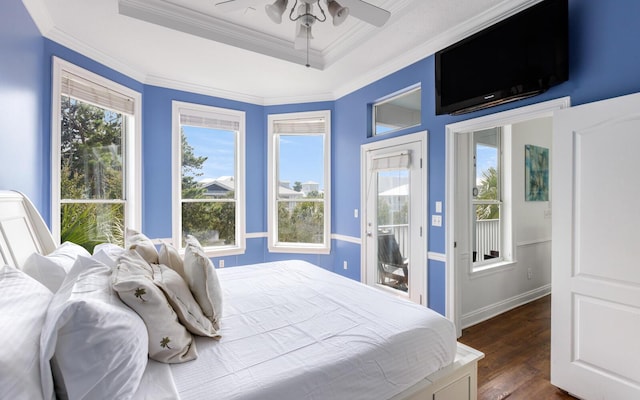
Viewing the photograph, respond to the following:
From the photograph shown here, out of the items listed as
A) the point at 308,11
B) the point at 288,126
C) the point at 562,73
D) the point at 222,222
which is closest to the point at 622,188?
the point at 562,73

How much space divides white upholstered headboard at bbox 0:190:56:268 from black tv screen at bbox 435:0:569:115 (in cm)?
316

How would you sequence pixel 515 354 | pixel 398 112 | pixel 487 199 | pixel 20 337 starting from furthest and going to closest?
pixel 487 199, pixel 398 112, pixel 515 354, pixel 20 337

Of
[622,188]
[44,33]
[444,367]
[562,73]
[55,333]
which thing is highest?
[44,33]

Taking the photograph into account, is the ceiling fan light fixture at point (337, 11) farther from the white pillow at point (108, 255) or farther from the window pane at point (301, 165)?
the window pane at point (301, 165)

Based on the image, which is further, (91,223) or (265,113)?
(265,113)

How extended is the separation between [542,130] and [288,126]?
136 inches

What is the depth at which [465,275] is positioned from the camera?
10.4 ft

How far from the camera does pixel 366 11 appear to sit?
6.25 ft

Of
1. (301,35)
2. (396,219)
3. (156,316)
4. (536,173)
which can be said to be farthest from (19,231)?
(536,173)

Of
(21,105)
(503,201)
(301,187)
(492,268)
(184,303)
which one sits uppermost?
(21,105)

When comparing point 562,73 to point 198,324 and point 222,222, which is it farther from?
point 222,222

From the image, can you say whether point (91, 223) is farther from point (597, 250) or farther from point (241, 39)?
point (597, 250)

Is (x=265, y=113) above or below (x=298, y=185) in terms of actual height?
above

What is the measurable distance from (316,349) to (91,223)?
2986 millimetres
